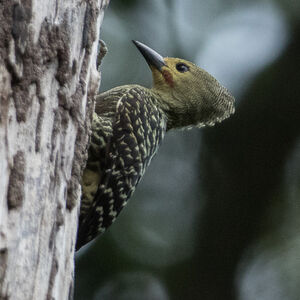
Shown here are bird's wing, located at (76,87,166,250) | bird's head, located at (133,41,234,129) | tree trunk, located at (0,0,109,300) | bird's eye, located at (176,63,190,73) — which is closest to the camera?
tree trunk, located at (0,0,109,300)

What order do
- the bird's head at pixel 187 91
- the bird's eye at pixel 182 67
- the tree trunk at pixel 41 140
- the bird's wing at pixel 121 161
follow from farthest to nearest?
the bird's eye at pixel 182 67
the bird's head at pixel 187 91
the bird's wing at pixel 121 161
the tree trunk at pixel 41 140

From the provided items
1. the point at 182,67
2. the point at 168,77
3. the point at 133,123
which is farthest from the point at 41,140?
the point at 182,67

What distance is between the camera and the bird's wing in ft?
13.1

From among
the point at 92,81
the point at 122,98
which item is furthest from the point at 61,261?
the point at 122,98

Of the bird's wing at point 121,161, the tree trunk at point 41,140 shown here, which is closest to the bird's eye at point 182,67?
the bird's wing at point 121,161

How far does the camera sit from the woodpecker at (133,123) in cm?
399

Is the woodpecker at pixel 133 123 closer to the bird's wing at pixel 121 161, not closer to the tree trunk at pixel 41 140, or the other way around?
the bird's wing at pixel 121 161

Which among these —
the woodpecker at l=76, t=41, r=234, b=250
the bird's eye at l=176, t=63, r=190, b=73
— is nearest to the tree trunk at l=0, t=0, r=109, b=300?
the woodpecker at l=76, t=41, r=234, b=250

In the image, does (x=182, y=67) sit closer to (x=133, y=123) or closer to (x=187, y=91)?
(x=187, y=91)

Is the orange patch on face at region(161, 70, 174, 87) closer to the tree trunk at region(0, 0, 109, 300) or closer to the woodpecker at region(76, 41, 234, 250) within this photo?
the woodpecker at region(76, 41, 234, 250)

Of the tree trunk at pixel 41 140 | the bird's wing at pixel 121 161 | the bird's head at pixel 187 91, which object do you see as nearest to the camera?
the tree trunk at pixel 41 140

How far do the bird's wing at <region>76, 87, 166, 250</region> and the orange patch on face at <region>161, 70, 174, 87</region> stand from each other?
56cm

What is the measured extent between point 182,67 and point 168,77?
0.15m

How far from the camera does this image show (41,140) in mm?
2578
